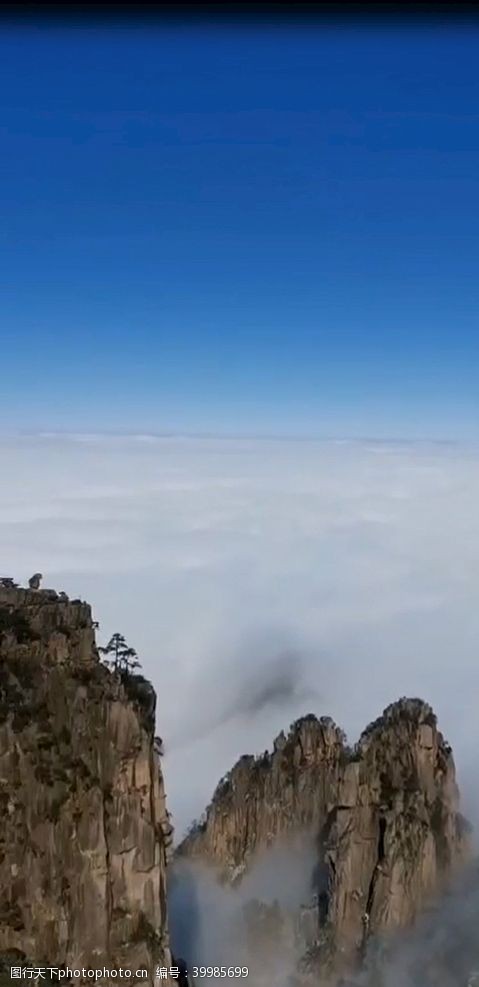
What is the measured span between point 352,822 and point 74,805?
454 cm

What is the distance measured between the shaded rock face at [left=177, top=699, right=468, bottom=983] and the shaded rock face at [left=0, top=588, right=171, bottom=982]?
328 cm

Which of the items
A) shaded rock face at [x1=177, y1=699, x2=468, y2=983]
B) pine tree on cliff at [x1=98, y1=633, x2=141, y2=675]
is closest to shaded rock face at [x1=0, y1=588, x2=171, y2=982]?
pine tree on cliff at [x1=98, y1=633, x2=141, y2=675]

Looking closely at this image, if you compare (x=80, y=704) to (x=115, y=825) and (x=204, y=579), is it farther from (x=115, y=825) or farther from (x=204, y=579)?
(x=204, y=579)

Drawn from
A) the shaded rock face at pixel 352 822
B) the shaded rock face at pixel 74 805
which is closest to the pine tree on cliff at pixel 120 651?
the shaded rock face at pixel 74 805

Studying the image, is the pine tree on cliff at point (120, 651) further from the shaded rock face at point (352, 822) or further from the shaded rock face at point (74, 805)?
the shaded rock face at point (352, 822)

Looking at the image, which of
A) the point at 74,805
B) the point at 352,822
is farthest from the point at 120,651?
the point at 352,822

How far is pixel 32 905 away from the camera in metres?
4.79

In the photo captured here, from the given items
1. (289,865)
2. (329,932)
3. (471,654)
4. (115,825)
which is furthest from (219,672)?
(115,825)

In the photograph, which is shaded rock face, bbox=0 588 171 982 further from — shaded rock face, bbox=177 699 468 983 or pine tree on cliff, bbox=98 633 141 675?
shaded rock face, bbox=177 699 468 983

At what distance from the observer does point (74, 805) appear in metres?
5.09

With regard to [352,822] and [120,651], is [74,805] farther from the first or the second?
[352,822]

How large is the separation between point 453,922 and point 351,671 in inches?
444

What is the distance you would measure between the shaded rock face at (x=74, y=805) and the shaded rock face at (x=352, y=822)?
3.28 meters

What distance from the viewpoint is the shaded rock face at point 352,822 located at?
8.32 meters
